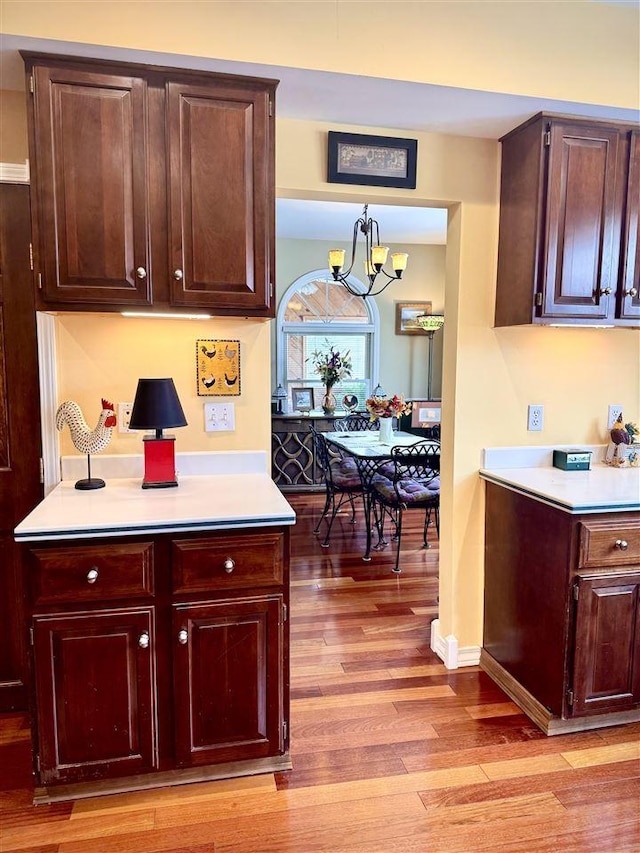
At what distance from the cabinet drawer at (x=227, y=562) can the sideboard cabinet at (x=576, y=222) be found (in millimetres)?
1446

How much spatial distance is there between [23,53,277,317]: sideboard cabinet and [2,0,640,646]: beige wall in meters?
0.13

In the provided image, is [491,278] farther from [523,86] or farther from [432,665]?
[432,665]

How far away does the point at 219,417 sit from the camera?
2.43m

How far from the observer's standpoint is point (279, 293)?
6656mm

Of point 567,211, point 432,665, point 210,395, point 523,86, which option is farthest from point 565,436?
point 210,395

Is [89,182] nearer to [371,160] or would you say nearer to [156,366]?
[156,366]

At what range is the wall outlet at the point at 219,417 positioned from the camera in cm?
242

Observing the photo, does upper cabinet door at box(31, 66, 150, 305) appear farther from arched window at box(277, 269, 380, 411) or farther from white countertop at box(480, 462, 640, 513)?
arched window at box(277, 269, 380, 411)

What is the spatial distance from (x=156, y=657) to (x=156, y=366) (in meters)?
1.13

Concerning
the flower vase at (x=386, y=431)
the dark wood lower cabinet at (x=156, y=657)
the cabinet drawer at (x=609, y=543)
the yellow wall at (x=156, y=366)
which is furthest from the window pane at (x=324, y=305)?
the dark wood lower cabinet at (x=156, y=657)

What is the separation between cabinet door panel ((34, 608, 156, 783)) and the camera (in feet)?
5.85

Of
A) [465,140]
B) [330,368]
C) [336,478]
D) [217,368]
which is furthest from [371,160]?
[330,368]

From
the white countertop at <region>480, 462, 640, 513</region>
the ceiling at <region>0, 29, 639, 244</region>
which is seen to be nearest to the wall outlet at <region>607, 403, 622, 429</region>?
the white countertop at <region>480, 462, 640, 513</region>

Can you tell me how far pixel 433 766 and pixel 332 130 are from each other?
2549mm
